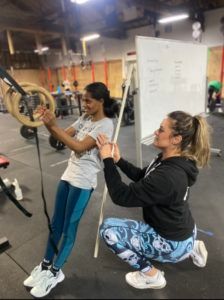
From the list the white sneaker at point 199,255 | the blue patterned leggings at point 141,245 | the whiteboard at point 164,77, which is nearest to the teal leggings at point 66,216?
the blue patterned leggings at point 141,245

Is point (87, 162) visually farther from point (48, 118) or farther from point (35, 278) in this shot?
point (35, 278)

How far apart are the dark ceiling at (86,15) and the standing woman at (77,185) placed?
5.79m

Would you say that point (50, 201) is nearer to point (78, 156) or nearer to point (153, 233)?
point (78, 156)

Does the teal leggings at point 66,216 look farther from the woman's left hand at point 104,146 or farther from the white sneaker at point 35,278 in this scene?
the woman's left hand at point 104,146

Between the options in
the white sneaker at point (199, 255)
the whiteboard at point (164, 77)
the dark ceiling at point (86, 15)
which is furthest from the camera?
the dark ceiling at point (86, 15)

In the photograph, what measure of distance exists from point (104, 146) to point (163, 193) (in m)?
0.39

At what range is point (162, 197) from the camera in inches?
43.9

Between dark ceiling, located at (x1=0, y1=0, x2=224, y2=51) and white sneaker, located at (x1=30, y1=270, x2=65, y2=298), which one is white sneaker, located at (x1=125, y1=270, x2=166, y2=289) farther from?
dark ceiling, located at (x1=0, y1=0, x2=224, y2=51)

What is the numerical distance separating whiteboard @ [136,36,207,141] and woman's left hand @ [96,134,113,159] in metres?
1.00

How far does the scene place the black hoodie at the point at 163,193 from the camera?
1.10m

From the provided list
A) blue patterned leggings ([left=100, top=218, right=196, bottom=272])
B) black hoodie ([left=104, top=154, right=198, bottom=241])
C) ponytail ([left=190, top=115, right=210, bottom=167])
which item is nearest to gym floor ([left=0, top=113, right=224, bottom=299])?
blue patterned leggings ([left=100, top=218, right=196, bottom=272])

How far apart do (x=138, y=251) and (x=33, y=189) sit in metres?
1.94

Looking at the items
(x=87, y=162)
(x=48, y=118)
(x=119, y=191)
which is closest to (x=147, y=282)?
(x=119, y=191)

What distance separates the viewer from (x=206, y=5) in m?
7.97
